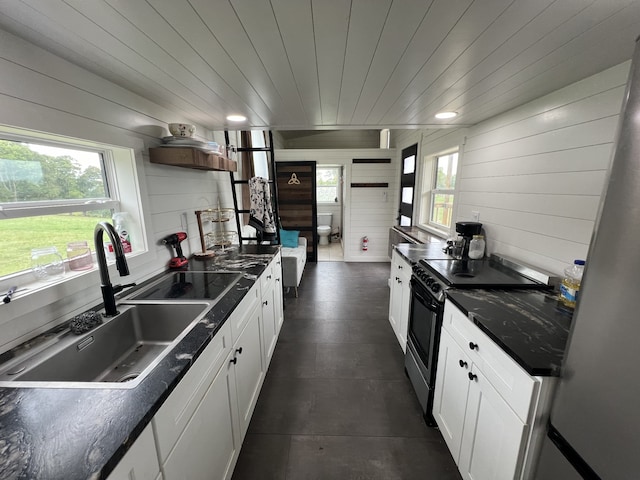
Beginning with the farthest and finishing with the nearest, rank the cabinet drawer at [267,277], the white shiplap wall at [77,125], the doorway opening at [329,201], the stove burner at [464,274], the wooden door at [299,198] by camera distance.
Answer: the doorway opening at [329,201] → the wooden door at [299,198] → the cabinet drawer at [267,277] → the stove burner at [464,274] → the white shiplap wall at [77,125]

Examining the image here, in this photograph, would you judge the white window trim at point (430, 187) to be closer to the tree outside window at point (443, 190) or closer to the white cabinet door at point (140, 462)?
the tree outside window at point (443, 190)

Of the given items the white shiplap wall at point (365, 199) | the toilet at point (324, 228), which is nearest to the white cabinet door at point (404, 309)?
the white shiplap wall at point (365, 199)

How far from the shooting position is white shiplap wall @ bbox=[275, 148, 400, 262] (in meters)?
4.57

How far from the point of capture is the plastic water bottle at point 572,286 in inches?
48.4

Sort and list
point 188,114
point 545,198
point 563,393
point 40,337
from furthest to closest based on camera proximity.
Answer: point 188,114, point 545,198, point 40,337, point 563,393

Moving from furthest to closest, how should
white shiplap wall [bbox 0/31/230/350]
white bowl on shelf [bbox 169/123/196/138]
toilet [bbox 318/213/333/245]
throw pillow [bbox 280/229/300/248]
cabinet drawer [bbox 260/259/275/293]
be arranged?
toilet [bbox 318/213/333/245] < throw pillow [bbox 280/229/300/248] < cabinet drawer [bbox 260/259/275/293] < white bowl on shelf [bbox 169/123/196/138] < white shiplap wall [bbox 0/31/230/350]

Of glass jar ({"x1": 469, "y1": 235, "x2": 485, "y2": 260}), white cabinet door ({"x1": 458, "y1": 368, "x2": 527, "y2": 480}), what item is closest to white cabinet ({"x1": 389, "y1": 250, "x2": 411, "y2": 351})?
glass jar ({"x1": 469, "y1": 235, "x2": 485, "y2": 260})

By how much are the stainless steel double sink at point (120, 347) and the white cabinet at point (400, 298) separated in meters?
1.38

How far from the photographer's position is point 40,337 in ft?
3.33

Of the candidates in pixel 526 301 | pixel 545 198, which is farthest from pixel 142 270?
pixel 545 198

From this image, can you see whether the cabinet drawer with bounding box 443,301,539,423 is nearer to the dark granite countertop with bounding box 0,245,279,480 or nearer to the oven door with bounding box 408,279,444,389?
the oven door with bounding box 408,279,444,389

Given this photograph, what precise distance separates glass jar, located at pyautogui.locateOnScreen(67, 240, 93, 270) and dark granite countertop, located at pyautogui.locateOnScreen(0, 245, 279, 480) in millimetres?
672

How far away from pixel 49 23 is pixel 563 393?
6.94 feet

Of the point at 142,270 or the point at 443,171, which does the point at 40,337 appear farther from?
the point at 443,171
